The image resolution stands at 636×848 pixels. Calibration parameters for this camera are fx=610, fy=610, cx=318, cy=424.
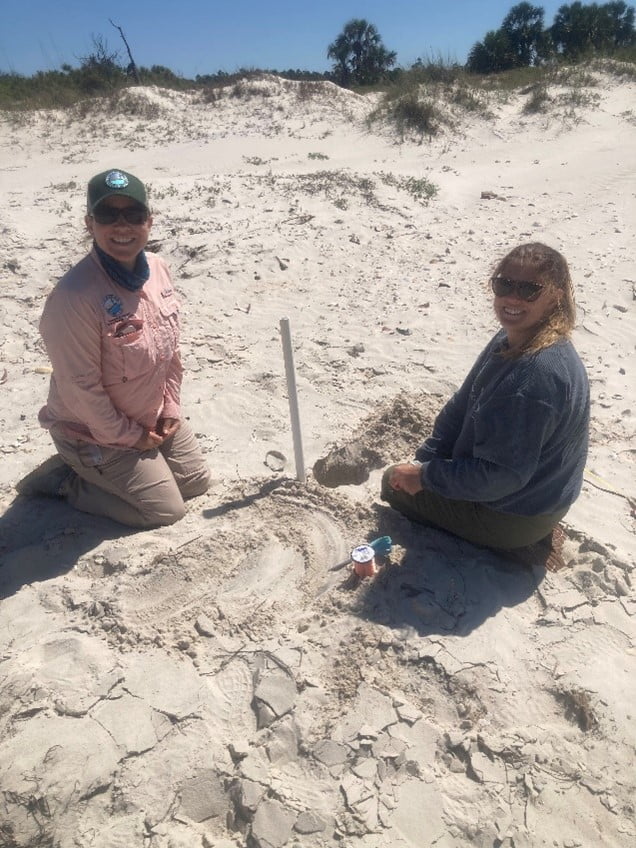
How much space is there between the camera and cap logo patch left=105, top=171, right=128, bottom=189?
2730mm

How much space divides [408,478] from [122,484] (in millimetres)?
1531

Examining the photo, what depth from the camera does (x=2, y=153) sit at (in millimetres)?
12398

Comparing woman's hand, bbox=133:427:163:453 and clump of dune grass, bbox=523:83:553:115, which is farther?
clump of dune grass, bbox=523:83:553:115

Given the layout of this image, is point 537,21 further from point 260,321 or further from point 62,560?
point 62,560

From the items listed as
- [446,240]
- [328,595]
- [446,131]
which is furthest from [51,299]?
[446,131]

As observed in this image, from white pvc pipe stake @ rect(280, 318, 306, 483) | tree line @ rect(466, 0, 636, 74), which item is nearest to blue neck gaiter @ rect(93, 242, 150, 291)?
white pvc pipe stake @ rect(280, 318, 306, 483)

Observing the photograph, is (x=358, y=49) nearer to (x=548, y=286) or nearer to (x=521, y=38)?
(x=521, y=38)

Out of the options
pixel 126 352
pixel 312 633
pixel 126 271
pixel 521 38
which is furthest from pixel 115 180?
pixel 521 38

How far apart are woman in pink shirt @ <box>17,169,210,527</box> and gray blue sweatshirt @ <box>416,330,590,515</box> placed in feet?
5.01

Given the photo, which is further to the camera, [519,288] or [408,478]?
[408,478]

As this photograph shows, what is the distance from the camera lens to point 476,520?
9.62 feet

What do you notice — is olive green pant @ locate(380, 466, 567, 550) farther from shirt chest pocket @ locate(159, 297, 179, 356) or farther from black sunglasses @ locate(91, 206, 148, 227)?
black sunglasses @ locate(91, 206, 148, 227)

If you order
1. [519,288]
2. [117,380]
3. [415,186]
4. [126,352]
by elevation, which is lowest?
[117,380]

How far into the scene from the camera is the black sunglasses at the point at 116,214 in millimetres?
2779
